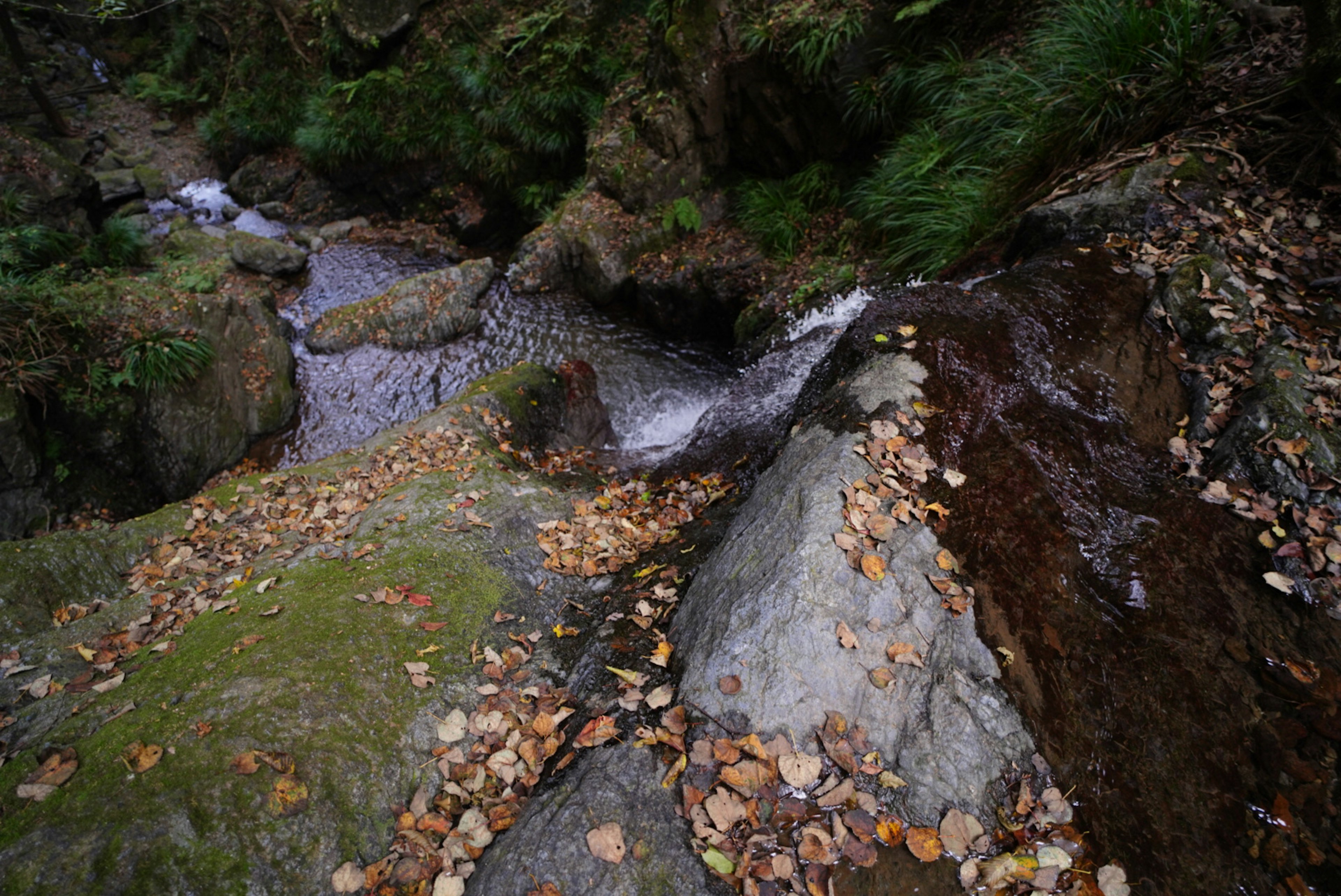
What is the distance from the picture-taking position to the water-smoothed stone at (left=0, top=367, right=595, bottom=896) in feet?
5.46

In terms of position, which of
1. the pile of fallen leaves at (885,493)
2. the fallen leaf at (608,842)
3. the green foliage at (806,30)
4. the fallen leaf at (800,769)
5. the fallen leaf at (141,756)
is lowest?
the fallen leaf at (608,842)

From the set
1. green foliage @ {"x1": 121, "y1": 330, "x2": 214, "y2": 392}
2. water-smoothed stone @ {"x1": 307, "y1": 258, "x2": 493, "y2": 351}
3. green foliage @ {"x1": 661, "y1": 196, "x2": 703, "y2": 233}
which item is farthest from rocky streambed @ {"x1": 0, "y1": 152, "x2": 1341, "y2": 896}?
green foliage @ {"x1": 661, "y1": 196, "x2": 703, "y2": 233}

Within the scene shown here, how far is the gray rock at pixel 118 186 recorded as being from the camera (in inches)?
464

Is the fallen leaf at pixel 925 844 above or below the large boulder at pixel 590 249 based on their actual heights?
below

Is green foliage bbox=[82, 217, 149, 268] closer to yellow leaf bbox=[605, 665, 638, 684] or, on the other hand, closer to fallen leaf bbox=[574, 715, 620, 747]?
yellow leaf bbox=[605, 665, 638, 684]

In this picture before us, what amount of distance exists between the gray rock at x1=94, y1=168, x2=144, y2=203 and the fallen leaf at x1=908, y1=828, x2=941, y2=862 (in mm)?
16738

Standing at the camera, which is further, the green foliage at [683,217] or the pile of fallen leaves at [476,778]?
the green foliage at [683,217]

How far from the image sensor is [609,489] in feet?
13.7

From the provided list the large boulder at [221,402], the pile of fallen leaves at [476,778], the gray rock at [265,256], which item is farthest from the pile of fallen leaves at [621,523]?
the gray rock at [265,256]

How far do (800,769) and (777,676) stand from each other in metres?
0.28

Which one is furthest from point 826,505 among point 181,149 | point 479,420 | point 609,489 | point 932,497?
point 181,149

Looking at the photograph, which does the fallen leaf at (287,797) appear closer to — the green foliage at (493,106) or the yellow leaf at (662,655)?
the yellow leaf at (662,655)

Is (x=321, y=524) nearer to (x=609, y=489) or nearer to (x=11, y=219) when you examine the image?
(x=609, y=489)

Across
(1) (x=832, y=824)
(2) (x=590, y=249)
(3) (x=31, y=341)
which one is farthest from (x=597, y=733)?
(2) (x=590, y=249)
